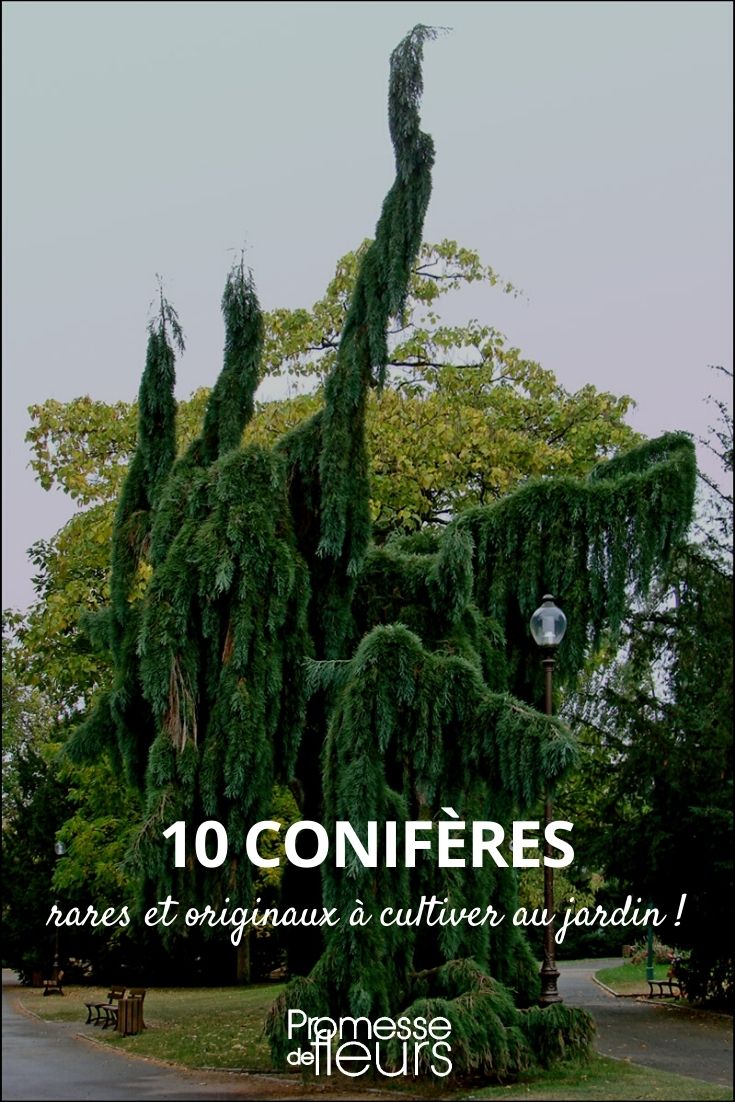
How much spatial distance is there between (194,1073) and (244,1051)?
1.56 meters

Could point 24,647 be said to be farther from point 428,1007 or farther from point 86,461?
point 428,1007

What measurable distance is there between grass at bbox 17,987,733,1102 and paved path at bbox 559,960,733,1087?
821mm

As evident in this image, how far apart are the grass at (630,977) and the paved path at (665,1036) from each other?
123 centimetres

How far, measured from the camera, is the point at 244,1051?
15.6 m

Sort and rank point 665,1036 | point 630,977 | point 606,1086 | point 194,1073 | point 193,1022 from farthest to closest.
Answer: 1. point 630,977
2. point 193,1022
3. point 665,1036
4. point 194,1073
5. point 606,1086

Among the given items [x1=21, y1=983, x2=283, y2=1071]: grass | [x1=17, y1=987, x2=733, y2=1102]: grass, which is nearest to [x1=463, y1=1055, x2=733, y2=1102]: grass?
[x1=17, y1=987, x2=733, y2=1102]: grass

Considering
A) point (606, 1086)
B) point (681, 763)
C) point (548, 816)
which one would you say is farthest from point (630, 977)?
point (606, 1086)

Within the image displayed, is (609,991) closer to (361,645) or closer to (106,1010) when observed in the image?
(106,1010)

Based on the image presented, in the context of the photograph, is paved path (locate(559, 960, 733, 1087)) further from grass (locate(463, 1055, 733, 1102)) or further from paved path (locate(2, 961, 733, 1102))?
grass (locate(463, 1055, 733, 1102))

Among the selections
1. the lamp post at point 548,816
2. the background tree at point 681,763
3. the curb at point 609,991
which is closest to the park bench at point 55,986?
the curb at point 609,991

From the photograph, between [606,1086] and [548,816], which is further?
[548,816]

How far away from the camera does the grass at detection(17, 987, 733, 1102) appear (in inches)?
456

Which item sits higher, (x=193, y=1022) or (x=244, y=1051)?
(x=244, y=1051)

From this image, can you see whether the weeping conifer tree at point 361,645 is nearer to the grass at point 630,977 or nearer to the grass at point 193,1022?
the grass at point 193,1022
